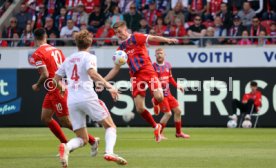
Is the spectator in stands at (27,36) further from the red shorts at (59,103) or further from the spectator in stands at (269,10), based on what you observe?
the red shorts at (59,103)

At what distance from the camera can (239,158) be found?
43.5 ft

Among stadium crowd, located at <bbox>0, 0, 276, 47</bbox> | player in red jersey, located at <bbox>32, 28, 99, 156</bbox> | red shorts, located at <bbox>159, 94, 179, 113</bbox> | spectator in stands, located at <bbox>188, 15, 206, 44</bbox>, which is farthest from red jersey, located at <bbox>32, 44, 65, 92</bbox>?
spectator in stands, located at <bbox>188, 15, 206, 44</bbox>

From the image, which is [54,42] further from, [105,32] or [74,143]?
[74,143]

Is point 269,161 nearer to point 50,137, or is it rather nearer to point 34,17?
point 50,137

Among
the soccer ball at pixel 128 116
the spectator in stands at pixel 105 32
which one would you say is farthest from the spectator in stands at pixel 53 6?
the soccer ball at pixel 128 116

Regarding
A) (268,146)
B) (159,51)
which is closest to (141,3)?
(159,51)

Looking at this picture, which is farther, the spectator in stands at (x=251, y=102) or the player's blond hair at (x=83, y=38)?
the spectator in stands at (x=251, y=102)

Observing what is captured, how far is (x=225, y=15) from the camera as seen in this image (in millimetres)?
26188

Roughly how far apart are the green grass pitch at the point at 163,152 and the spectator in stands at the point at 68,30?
7.59 meters

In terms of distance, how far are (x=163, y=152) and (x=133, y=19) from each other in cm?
1264

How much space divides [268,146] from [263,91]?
9.67 m

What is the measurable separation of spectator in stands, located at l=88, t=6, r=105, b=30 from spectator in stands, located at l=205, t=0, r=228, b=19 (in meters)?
3.80

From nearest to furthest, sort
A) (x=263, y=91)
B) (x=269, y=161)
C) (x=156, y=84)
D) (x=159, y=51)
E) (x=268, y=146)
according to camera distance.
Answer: (x=269, y=161) < (x=268, y=146) < (x=156, y=84) < (x=159, y=51) < (x=263, y=91)

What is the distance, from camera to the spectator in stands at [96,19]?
2795cm
